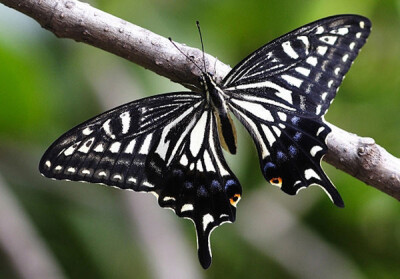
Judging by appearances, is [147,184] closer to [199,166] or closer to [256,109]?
[199,166]

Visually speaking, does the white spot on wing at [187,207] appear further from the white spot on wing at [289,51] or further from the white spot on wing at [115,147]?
the white spot on wing at [289,51]

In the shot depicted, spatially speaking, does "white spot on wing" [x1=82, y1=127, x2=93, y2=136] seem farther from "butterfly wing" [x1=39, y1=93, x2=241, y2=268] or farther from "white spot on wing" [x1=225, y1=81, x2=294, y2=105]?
"white spot on wing" [x1=225, y1=81, x2=294, y2=105]

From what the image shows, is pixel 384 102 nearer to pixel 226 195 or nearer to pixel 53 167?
pixel 226 195

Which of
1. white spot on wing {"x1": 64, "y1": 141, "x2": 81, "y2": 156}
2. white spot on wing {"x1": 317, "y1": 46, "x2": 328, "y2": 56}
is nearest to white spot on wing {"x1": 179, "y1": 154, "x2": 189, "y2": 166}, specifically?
white spot on wing {"x1": 64, "y1": 141, "x2": 81, "y2": 156}

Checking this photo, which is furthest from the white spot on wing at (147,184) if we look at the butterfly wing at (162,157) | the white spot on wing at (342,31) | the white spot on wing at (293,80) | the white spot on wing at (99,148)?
the white spot on wing at (342,31)

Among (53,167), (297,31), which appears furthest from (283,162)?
(53,167)
